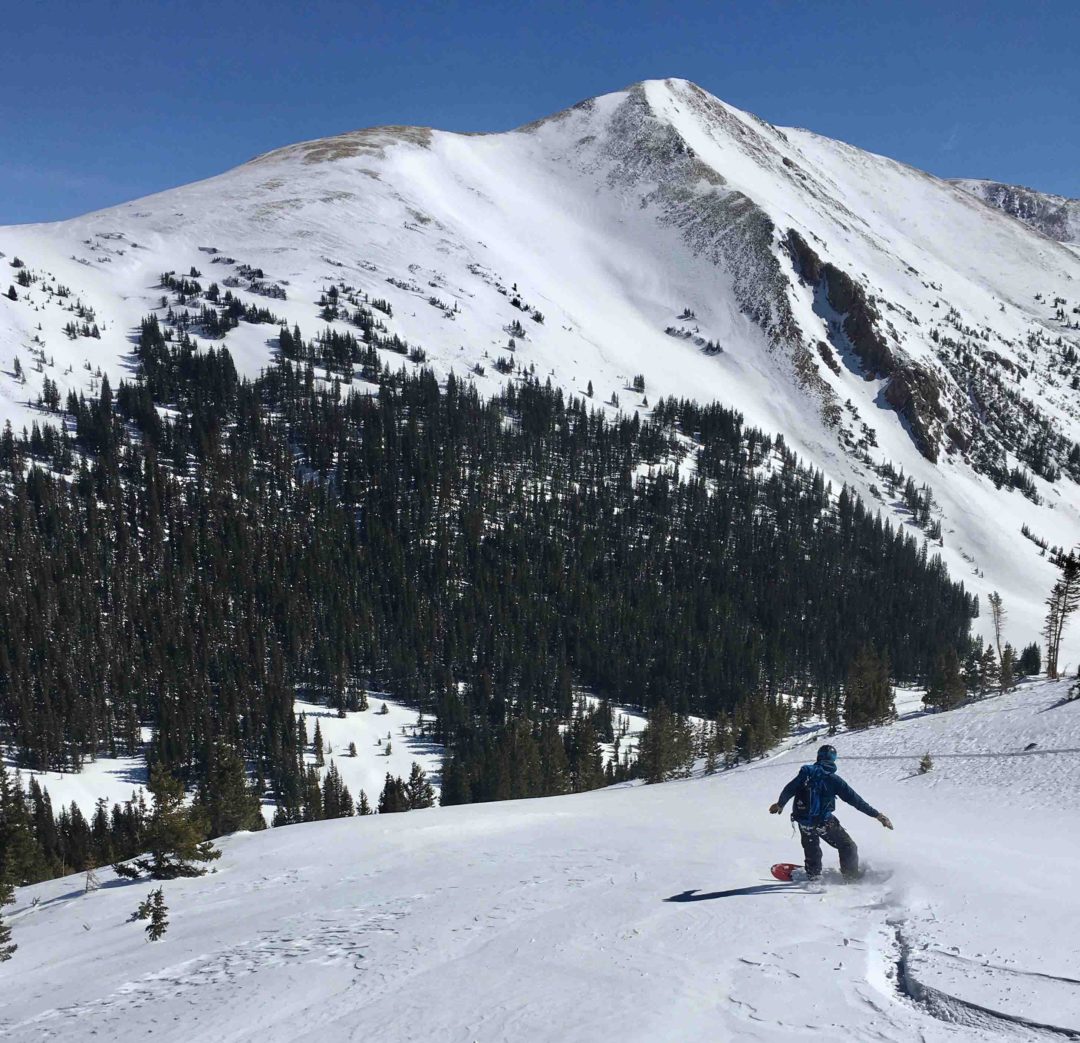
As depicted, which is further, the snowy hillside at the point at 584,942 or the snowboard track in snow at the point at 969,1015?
the snowy hillside at the point at 584,942

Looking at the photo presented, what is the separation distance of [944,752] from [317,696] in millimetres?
114278

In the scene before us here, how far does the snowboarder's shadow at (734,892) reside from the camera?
496 inches

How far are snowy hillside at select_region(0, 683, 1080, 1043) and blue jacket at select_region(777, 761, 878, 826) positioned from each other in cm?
112

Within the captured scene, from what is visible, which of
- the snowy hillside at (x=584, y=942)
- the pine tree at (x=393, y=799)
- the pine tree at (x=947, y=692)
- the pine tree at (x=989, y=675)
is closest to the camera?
the snowy hillside at (x=584, y=942)

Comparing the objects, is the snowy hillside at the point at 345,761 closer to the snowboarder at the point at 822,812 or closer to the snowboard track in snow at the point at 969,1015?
the snowboarder at the point at 822,812

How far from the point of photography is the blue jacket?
13.7 meters

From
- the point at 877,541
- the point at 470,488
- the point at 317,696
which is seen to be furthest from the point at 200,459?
the point at 877,541

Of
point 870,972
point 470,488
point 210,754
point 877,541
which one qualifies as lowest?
point 210,754

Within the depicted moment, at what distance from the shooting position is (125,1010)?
10.7 m

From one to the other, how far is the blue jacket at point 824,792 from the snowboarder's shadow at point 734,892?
3.85 feet

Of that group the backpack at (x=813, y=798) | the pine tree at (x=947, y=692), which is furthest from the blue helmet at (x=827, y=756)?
the pine tree at (x=947, y=692)

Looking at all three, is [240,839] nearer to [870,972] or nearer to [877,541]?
[870,972]

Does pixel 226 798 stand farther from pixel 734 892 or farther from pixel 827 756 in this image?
pixel 827 756

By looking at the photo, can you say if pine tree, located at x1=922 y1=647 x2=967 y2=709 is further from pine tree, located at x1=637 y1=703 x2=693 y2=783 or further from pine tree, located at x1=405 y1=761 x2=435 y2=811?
pine tree, located at x1=405 y1=761 x2=435 y2=811
